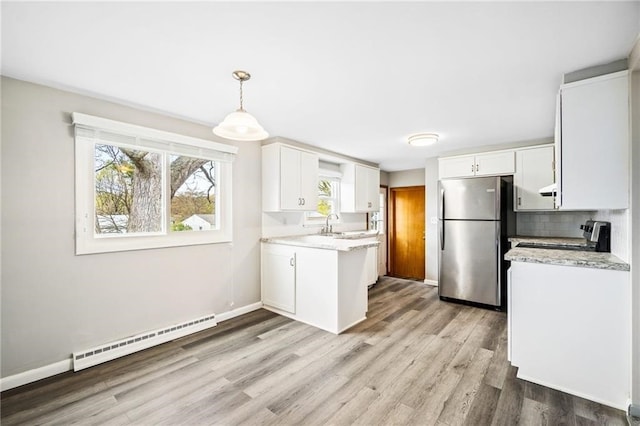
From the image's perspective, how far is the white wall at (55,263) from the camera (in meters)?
2.11

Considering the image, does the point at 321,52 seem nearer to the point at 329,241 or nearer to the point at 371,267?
the point at 329,241

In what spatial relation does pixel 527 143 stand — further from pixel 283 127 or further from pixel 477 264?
pixel 283 127

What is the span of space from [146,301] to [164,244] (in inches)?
22.5

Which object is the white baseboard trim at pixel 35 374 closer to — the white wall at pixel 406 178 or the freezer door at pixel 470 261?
the freezer door at pixel 470 261

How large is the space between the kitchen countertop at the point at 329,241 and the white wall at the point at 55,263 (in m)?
1.26

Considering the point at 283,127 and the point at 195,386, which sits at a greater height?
the point at 283,127

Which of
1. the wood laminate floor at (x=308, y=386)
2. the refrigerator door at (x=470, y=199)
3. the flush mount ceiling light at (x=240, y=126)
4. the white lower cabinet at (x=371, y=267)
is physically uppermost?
the flush mount ceiling light at (x=240, y=126)

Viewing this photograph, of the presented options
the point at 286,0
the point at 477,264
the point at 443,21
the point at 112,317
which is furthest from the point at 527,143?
the point at 112,317

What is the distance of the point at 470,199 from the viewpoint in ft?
12.8

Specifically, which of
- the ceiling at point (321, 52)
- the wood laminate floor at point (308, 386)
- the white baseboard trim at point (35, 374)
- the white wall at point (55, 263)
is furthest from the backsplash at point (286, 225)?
the white baseboard trim at point (35, 374)

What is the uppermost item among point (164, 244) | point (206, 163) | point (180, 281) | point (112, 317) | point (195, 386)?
point (206, 163)

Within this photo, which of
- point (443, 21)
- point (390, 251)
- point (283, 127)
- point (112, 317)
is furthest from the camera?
point (390, 251)

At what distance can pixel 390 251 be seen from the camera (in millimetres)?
6250

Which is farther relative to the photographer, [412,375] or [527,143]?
[527,143]
